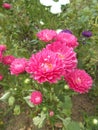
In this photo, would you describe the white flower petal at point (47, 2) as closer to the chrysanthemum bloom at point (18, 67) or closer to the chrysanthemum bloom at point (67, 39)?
the chrysanthemum bloom at point (67, 39)

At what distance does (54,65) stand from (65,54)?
0.12 m

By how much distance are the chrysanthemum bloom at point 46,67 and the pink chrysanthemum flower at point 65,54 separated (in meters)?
0.05

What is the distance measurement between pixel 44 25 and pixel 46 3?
0.19 meters

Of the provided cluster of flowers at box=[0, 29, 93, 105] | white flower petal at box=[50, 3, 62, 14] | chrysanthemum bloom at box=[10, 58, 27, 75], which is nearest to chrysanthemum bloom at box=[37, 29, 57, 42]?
cluster of flowers at box=[0, 29, 93, 105]

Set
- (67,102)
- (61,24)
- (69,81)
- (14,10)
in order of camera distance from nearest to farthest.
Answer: (69,81), (67,102), (61,24), (14,10)

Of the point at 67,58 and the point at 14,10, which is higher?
the point at 67,58

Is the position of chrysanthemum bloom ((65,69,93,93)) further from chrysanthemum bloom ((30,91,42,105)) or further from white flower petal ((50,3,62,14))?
white flower petal ((50,3,62,14))

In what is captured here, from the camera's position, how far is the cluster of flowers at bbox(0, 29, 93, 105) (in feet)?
5.15

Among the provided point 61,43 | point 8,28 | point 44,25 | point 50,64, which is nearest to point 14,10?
point 8,28

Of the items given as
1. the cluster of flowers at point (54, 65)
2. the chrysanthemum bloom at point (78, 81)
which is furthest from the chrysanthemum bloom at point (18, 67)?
the chrysanthemum bloom at point (78, 81)

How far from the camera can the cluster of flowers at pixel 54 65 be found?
61.8 inches

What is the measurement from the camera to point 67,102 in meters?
1.88

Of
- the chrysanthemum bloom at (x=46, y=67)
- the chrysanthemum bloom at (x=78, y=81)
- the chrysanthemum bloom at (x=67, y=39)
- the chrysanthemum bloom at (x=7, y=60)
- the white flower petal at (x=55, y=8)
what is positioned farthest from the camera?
the white flower petal at (x=55, y=8)

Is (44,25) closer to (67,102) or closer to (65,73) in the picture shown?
(67,102)
